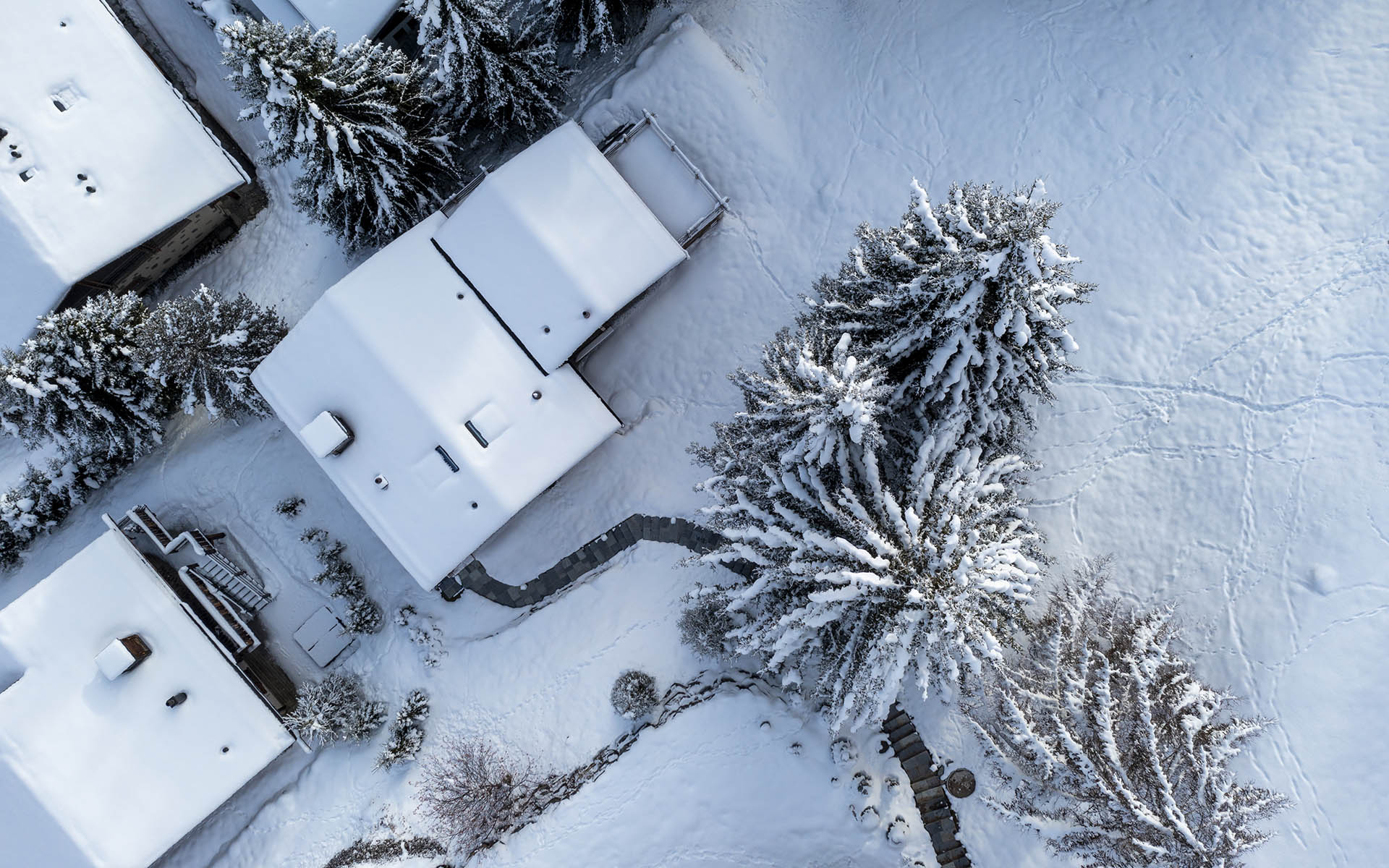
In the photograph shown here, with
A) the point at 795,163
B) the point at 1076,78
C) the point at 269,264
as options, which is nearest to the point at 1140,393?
the point at 1076,78

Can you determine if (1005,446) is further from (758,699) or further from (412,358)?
(412,358)

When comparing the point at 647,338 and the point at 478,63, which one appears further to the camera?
the point at 647,338

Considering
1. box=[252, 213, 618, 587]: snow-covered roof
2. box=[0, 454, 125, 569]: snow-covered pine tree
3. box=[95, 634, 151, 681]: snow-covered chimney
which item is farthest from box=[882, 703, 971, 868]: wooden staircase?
box=[0, 454, 125, 569]: snow-covered pine tree

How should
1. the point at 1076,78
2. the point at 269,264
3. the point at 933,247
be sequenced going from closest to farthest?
1. the point at 933,247
2. the point at 1076,78
3. the point at 269,264

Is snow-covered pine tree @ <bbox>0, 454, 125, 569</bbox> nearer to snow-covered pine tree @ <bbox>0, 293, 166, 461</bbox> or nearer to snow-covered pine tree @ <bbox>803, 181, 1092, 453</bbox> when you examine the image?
snow-covered pine tree @ <bbox>0, 293, 166, 461</bbox>

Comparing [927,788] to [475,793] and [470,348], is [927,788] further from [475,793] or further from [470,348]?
[470,348]

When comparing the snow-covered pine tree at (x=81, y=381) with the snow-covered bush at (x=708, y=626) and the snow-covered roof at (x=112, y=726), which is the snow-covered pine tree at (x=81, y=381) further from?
the snow-covered bush at (x=708, y=626)

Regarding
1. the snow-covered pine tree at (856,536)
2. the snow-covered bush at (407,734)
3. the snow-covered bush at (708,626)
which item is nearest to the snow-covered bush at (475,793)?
the snow-covered bush at (407,734)
